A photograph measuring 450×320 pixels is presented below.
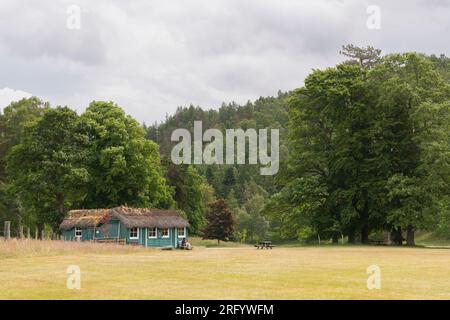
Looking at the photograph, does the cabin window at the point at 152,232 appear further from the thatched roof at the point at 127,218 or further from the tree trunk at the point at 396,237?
the tree trunk at the point at 396,237

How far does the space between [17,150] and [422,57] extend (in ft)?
131

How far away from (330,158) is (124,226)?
20365 mm

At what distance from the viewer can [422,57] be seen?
190ft

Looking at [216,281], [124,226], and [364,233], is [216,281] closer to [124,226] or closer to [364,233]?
[124,226]

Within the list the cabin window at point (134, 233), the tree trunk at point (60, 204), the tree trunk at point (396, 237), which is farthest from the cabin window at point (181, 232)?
the tree trunk at point (396, 237)

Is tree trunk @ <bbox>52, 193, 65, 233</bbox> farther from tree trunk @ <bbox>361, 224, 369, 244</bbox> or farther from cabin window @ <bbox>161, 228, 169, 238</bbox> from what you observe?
tree trunk @ <bbox>361, 224, 369, 244</bbox>

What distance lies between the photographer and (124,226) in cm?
5659

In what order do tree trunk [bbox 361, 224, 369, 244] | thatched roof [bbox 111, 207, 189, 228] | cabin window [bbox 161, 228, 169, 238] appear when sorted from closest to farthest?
thatched roof [bbox 111, 207, 189, 228] < cabin window [bbox 161, 228, 169, 238] < tree trunk [bbox 361, 224, 369, 244]

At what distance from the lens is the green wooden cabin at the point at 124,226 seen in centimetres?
5656

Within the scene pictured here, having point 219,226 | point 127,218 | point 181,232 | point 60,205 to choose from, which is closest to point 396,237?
A: point 181,232

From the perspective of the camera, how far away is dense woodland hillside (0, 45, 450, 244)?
5541 centimetres

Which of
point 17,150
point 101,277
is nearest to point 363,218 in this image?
point 17,150

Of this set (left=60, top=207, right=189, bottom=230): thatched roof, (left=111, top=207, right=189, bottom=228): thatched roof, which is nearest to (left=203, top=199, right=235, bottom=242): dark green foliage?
(left=111, top=207, right=189, bottom=228): thatched roof

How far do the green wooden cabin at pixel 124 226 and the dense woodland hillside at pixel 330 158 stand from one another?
555 centimetres
